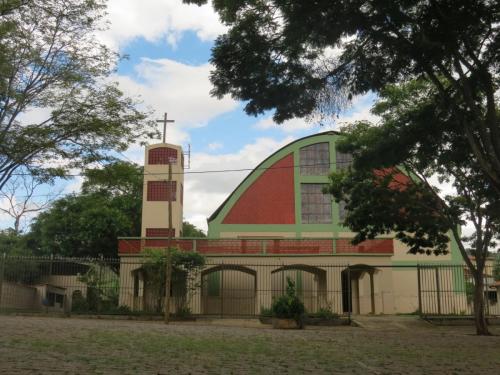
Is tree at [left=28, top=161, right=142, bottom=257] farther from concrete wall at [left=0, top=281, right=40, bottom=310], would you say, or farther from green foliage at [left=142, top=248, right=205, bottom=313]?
green foliage at [left=142, top=248, right=205, bottom=313]

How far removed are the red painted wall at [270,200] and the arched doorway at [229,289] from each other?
15.4 feet

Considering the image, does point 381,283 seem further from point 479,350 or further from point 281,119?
point 281,119

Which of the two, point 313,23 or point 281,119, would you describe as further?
point 281,119

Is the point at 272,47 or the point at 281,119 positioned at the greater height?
the point at 272,47

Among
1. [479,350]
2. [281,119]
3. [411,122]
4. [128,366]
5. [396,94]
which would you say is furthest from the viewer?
[396,94]

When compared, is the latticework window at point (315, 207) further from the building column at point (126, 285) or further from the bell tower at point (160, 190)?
the building column at point (126, 285)

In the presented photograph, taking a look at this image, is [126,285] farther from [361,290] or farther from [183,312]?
[361,290]

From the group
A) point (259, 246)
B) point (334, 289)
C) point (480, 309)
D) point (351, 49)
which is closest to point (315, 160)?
point (259, 246)

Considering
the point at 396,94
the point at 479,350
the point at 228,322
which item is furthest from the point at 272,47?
the point at 228,322

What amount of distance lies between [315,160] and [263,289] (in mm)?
10527

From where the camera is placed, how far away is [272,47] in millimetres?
9180

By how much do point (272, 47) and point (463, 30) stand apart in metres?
3.10

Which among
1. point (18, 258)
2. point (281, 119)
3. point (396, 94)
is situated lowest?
point (18, 258)

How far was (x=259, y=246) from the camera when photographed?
28609 millimetres
